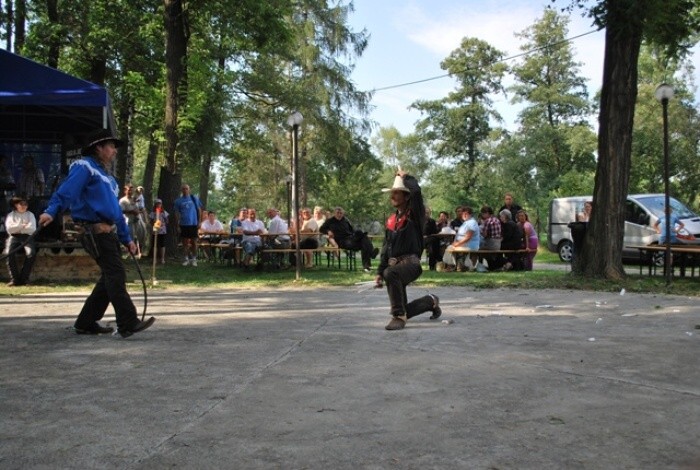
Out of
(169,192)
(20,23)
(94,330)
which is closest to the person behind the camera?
(94,330)

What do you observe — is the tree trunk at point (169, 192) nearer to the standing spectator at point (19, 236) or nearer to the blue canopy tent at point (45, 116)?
the blue canopy tent at point (45, 116)

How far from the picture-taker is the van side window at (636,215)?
666 inches

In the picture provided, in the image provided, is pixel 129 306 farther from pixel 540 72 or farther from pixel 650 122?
pixel 540 72

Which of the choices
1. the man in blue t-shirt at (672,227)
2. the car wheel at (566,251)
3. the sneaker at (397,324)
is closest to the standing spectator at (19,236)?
the sneaker at (397,324)

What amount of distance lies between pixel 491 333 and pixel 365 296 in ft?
11.8

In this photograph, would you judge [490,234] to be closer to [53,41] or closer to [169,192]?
[169,192]

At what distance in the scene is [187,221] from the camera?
15.7 metres

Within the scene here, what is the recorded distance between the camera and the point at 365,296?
32.6 feet

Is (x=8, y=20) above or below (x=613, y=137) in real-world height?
above

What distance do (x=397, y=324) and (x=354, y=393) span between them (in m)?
2.58

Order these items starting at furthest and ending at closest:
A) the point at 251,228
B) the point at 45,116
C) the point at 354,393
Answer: the point at 45,116
the point at 251,228
the point at 354,393

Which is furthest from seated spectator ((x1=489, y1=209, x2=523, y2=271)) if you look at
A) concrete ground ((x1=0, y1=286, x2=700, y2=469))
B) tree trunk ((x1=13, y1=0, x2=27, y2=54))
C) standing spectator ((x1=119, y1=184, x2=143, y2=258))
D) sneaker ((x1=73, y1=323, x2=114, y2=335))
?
tree trunk ((x1=13, y1=0, x2=27, y2=54))

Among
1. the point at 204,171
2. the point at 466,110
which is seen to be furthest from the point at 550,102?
the point at 204,171

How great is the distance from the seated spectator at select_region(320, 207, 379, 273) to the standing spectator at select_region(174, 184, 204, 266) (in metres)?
3.16
